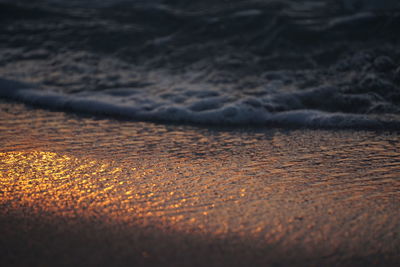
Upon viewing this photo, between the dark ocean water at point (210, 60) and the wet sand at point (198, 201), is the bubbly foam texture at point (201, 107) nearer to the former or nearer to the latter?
the dark ocean water at point (210, 60)

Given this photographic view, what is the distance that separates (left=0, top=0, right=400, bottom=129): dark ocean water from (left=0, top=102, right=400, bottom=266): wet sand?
75 cm

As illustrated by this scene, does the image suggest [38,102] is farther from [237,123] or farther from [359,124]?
[359,124]

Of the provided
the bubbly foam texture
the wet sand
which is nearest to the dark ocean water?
the bubbly foam texture

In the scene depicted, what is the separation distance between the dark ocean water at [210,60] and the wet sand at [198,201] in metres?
0.75

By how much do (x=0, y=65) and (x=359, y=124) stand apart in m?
3.42

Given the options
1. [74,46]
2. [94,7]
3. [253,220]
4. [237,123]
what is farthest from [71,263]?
[94,7]

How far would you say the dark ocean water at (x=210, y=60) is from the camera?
3129 millimetres

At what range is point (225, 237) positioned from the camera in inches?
49.8

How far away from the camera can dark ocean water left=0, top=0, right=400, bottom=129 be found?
10.3 ft

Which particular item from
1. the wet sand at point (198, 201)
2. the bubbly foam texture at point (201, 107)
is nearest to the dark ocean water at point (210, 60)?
the bubbly foam texture at point (201, 107)

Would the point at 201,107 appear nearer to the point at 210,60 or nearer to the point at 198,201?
the point at 210,60

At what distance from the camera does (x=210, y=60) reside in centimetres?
431

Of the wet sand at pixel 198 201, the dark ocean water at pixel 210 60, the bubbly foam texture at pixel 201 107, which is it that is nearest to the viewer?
the wet sand at pixel 198 201

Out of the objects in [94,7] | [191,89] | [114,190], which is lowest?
[114,190]
